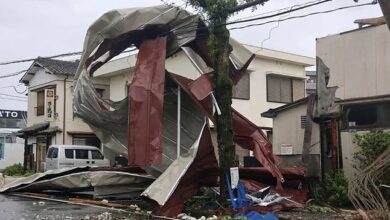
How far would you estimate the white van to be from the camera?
27203mm

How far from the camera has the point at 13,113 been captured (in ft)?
196

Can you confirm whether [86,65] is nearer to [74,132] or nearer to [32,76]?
[74,132]

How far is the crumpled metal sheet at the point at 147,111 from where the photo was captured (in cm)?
1186

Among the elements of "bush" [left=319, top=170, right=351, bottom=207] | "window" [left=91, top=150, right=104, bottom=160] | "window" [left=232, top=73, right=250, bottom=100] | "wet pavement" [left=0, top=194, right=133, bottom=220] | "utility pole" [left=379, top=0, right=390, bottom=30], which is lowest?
"wet pavement" [left=0, top=194, right=133, bottom=220]

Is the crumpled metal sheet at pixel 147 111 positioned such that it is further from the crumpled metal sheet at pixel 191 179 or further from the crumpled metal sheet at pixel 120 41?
the crumpled metal sheet at pixel 191 179

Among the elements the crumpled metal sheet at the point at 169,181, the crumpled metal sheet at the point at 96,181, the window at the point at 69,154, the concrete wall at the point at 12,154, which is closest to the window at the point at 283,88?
the window at the point at 69,154

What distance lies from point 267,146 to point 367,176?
298 cm

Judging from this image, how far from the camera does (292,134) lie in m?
16.8

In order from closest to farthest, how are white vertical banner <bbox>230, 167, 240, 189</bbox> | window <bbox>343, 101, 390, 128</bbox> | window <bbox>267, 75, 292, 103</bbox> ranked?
1. white vertical banner <bbox>230, 167, 240, 189</bbox>
2. window <bbox>343, 101, 390, 128</bbox>
3. window <bbox>267, 75, 292, 103</bbox>

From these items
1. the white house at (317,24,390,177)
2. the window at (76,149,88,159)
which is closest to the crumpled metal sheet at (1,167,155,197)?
the white house at (317,24,390,177)

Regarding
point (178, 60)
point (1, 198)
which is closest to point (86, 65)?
point (1, 198)

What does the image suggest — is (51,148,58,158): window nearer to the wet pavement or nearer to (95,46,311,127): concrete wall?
(95,46,311,127): concrete wall

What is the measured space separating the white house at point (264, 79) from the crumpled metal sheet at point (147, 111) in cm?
1157

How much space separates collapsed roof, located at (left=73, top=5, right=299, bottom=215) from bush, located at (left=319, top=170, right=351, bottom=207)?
4.78 ft
